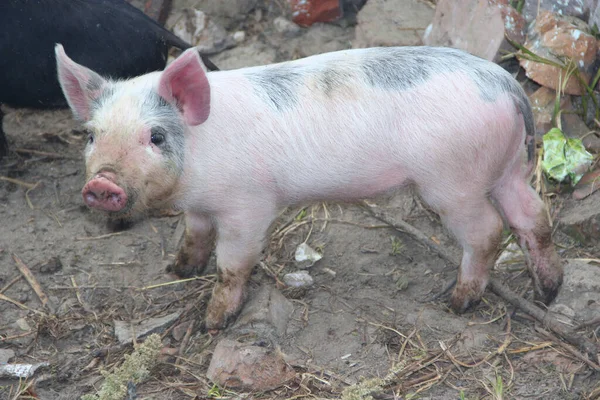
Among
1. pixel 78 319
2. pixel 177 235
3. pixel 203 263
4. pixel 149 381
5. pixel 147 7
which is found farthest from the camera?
pixel 147 7

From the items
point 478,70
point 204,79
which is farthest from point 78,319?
point 478,70

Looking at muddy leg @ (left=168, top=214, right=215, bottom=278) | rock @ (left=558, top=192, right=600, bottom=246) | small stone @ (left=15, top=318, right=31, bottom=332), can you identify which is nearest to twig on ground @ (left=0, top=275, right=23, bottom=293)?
small stone @ (left=15, top=318, right=31, bottom=332)

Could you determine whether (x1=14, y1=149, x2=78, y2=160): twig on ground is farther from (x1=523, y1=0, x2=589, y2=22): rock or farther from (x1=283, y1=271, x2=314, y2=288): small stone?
(x1=523, y1=0, x2=589, y2=22): rock

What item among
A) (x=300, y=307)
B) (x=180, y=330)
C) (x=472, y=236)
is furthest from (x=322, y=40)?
(x=180, y=330)

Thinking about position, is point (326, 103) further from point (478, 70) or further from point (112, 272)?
point (112, 272)

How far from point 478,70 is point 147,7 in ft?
9.59

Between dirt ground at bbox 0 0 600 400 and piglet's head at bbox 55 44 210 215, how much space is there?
766 millimetres

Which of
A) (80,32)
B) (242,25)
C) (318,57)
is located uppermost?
(318,57)

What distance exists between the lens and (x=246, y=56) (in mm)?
5363

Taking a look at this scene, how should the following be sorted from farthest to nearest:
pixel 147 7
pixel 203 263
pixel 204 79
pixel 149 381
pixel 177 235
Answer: pixel 147 7 < pixel 177 235 < pixel 203 263 < pixel 149 381 < pixel 204 79

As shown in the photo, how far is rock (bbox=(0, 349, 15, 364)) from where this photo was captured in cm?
354

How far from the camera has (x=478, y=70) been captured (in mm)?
3291

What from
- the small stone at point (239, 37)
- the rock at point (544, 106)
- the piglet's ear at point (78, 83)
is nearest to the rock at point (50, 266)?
the piglet's ear at point (78, 83)

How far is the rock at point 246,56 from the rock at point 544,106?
169 centimetres
